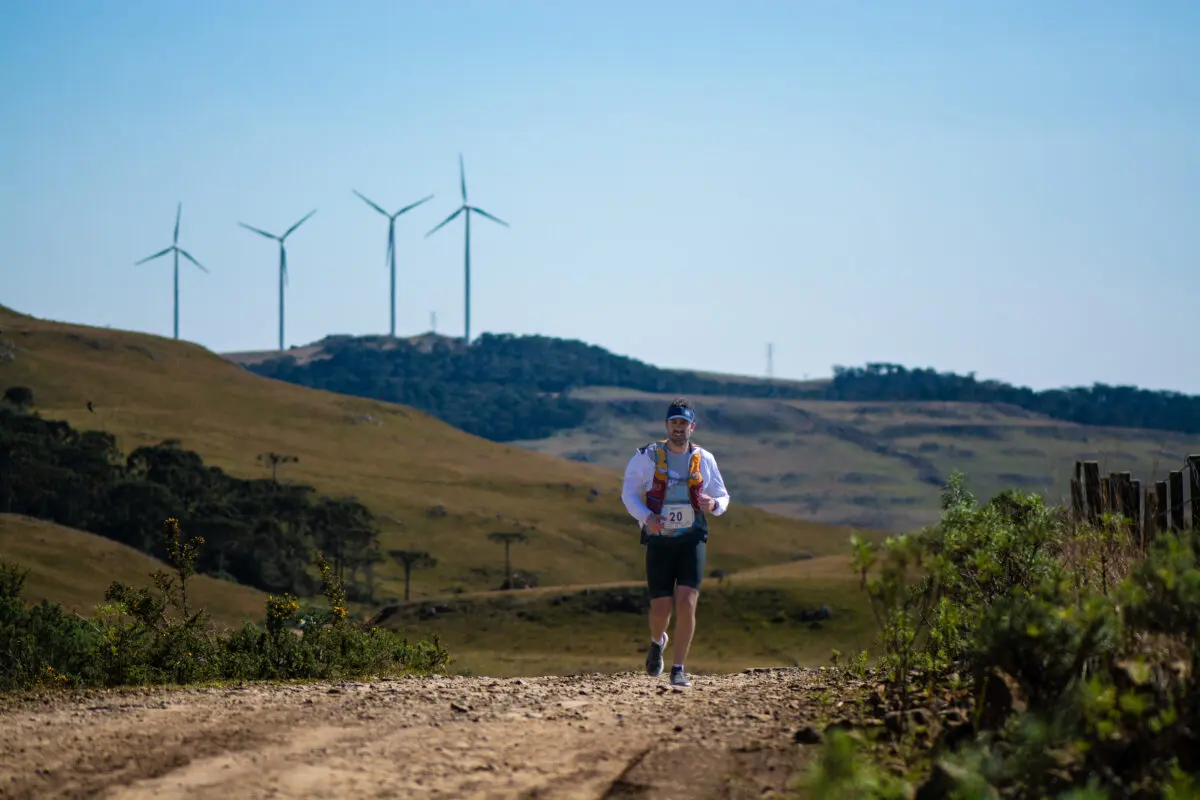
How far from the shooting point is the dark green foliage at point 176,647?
13.8 meters

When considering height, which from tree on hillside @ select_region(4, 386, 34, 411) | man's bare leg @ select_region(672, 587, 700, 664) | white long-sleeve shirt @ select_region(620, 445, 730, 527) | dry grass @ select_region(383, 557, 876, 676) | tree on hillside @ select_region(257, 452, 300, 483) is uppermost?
tree on hillside @ select_region(4, 386, 34, 411)

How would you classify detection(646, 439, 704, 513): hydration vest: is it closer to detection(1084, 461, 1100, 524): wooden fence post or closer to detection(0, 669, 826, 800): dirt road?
detection(0, 669, 826, 800): dirt road

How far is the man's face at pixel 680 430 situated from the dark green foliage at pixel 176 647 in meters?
4.20

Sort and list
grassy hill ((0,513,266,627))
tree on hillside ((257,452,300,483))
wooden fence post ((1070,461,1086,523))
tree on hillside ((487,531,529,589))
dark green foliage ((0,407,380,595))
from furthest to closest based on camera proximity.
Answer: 1. tree on hillside ((257,452,300,483))
2. tree on hillside ((487,531,529,589))
3. dark green foliage ((0,407,380,595))
4. grassy hill ((0,513,266,627))
5. wooden fence post ((1070,461,1086,523))

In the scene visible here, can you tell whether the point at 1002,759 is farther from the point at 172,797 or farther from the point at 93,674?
the point at 93,674

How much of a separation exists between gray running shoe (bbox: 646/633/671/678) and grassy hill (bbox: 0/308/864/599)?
92583 millimetres

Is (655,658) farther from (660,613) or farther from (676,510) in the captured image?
(676,510)

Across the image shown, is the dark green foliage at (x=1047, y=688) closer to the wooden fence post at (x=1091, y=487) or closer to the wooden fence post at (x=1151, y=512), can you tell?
the wooden fence post at (x=1151, y=512)

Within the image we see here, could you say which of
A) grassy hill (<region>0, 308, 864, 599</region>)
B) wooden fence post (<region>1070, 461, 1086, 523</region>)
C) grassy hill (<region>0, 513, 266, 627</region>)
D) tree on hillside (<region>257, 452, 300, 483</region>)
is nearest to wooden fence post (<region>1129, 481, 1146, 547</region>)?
wooden fence post (<region>1070, 461, 1086, 523</region>)

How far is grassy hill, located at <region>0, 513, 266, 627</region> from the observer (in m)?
69.6

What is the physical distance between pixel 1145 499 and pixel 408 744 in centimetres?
744

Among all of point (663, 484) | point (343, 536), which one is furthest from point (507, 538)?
point (663, 484)

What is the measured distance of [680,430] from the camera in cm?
1191

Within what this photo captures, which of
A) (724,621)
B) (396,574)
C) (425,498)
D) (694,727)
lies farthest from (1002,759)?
(425,498)
